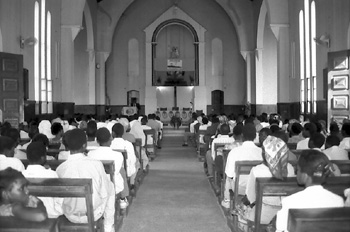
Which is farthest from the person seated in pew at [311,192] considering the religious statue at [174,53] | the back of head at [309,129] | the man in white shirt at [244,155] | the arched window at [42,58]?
the religious statue at [174,53]

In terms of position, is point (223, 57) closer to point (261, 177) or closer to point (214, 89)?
point (214, 89)

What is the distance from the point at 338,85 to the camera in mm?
11203

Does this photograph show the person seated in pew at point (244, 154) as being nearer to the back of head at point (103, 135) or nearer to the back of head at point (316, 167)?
the back of head at point (103, 135)

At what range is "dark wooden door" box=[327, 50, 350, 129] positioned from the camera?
1096cm

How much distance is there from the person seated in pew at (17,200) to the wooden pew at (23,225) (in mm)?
78

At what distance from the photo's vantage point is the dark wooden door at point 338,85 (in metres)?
11.0

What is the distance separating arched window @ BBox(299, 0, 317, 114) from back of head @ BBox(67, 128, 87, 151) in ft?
36.6

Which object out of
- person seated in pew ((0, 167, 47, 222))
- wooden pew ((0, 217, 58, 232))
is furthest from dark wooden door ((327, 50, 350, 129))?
wooden pew ((0, 217, 58, 232))

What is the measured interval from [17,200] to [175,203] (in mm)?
4260

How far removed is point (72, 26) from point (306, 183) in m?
15.7

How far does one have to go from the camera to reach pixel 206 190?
26.2ft

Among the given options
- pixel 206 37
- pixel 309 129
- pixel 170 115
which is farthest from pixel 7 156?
pixel 206 37

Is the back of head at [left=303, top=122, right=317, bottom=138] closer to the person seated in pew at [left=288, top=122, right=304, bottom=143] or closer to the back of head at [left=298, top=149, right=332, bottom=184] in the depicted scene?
the person seated in pew at [left=288, top=122, right=304, bottom=143]

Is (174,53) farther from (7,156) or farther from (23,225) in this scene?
(23,225)
